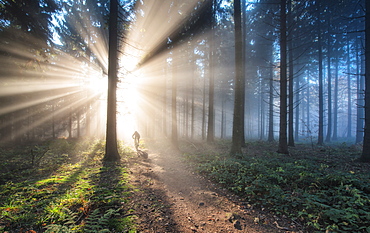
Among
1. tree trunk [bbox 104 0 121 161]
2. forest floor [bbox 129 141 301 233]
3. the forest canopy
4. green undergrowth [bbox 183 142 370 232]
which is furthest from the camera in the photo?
the forest canopy

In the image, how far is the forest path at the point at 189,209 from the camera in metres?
3.21

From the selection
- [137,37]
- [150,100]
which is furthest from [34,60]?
[150,100]

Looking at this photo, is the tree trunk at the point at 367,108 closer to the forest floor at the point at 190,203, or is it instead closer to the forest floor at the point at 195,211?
the forest floor at the point at 190,203

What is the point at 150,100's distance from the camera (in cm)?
2405

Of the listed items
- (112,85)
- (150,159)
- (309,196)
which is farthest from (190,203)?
(112,85)

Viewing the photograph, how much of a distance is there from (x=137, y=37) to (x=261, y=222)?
14840 mm

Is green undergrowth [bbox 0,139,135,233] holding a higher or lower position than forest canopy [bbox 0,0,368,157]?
lower

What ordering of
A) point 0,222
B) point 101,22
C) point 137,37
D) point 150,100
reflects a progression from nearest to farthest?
1. point 0,222
2. point 137,37
3. point 101,22
4. point 150,100

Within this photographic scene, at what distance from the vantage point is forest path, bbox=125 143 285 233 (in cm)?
321

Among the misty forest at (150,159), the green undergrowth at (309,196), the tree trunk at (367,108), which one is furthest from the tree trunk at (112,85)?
the tree trunk at (367,108)

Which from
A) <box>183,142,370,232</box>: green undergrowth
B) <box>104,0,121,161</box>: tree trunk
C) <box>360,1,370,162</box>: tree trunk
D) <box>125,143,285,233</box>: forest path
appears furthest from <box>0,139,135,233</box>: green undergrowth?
<box>360,1,370,162</box>: tree trunk

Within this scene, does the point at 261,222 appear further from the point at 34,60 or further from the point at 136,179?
the point at 34,60

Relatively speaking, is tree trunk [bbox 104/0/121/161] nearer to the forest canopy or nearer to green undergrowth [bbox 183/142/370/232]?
the forest canopy

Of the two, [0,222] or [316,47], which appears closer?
[0,222]
